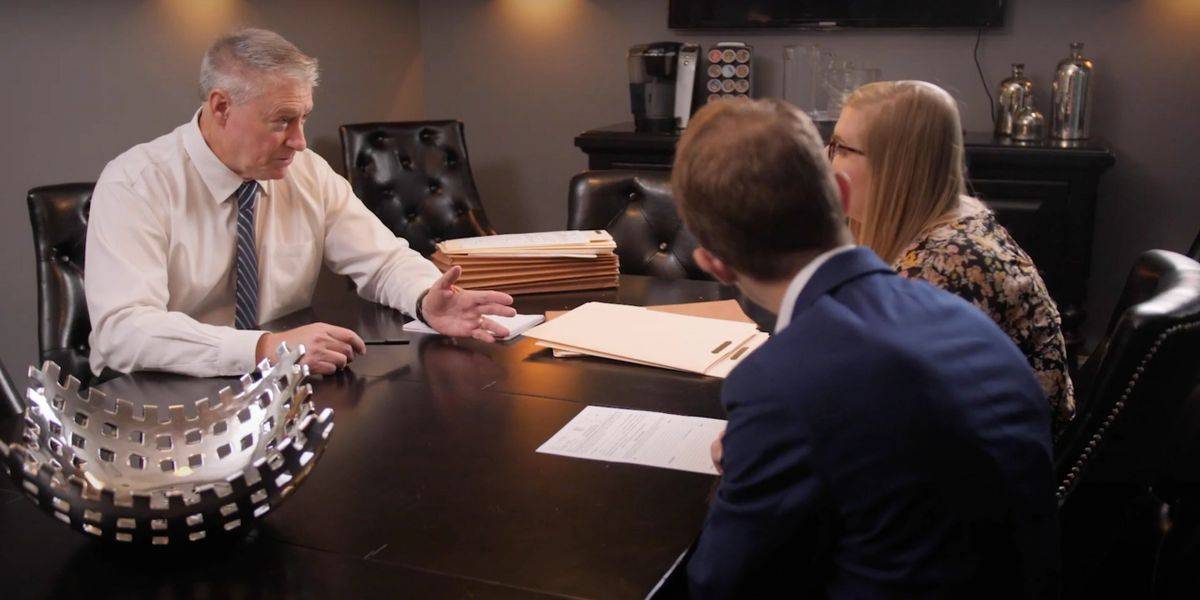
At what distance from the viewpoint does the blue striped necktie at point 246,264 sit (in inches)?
87.8

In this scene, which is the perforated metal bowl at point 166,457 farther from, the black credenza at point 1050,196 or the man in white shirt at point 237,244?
the black credenza at point 1050,196

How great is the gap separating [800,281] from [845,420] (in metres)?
0.18

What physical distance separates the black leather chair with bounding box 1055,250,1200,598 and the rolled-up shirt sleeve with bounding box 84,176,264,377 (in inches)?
51.1

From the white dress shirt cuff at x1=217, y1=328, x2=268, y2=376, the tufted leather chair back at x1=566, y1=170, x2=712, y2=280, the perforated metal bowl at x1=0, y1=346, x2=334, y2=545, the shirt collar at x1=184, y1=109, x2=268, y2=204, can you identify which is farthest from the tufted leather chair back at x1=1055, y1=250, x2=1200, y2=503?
the shirt collar at x1=184, y1=109, x2=268, y2=204

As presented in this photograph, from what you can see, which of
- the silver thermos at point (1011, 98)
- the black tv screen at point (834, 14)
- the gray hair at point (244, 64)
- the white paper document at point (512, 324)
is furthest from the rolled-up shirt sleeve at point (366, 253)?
the silver thermos at point (1011, 98)

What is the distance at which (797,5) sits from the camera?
159 inches

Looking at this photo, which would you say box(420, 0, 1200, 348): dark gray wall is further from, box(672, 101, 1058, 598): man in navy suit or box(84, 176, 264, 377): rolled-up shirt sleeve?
box(672, 101, 1058, 598): man in navy suit

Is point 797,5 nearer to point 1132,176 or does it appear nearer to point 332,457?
point 1132,176

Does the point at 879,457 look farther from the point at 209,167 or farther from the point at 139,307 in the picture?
the point at 209,167

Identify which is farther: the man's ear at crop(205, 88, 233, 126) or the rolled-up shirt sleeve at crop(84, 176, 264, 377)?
the man's ear at crop(205, 88, 233, 126)

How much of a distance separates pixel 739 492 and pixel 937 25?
10.8 feet

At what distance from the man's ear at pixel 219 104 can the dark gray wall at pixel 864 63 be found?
2.50m

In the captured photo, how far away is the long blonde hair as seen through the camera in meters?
1.73

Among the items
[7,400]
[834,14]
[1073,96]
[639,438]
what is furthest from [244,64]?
[1073,96]
